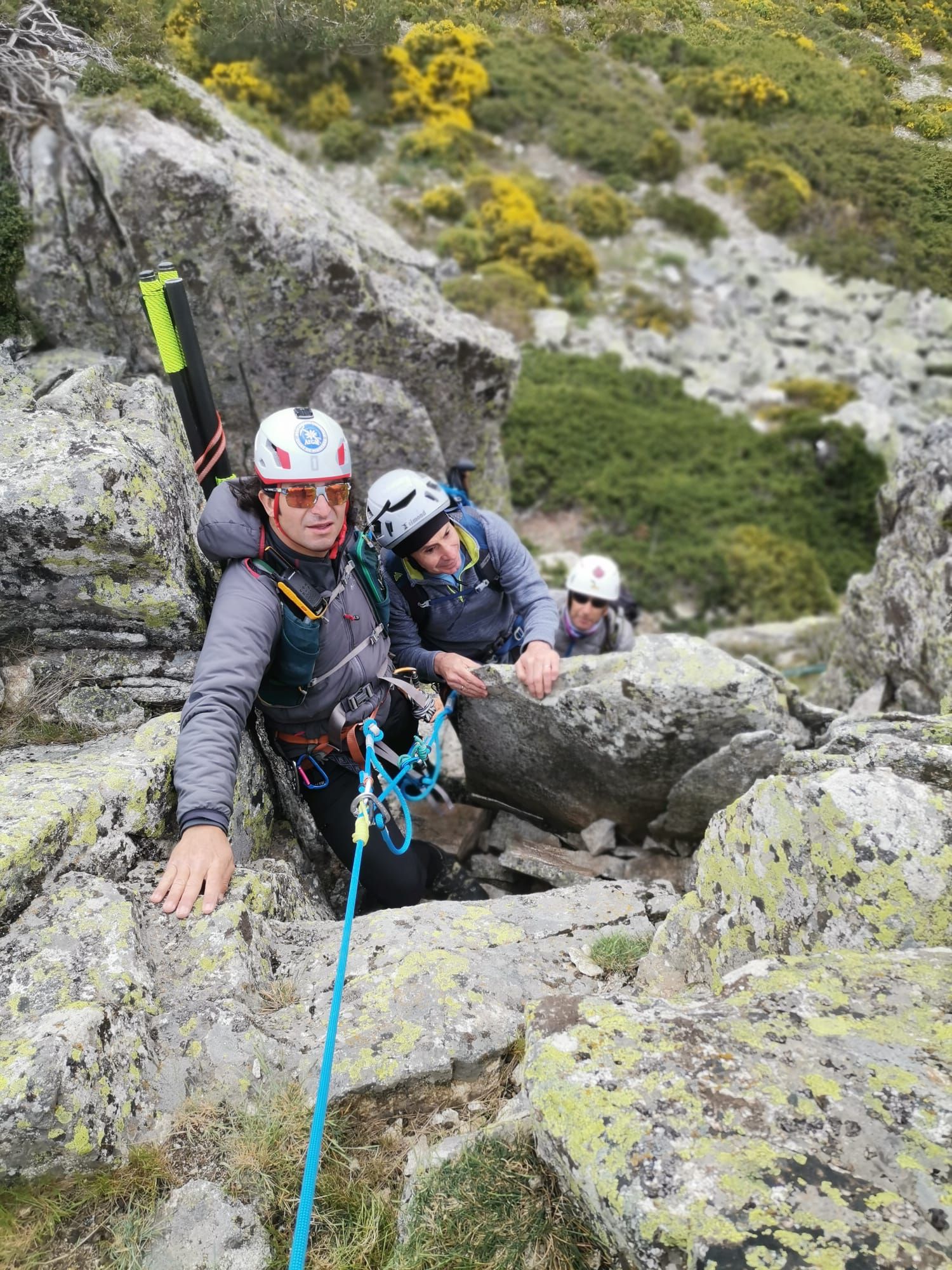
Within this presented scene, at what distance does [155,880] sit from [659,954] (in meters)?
2.82

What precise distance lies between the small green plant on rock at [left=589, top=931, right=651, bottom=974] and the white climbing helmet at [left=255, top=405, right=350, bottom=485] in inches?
126

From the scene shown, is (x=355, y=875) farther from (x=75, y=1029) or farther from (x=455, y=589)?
(x=455, y=589)

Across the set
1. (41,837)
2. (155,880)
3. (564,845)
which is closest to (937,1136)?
(155,880)

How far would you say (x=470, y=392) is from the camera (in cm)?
1092

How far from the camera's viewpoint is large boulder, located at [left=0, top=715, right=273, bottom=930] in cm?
411

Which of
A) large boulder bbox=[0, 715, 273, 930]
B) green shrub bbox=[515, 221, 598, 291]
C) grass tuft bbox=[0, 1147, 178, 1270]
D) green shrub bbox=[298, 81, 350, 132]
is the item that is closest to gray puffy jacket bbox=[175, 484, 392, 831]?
large boulder bbox=[0, 715, 273, 930]

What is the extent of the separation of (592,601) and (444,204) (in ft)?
91.2

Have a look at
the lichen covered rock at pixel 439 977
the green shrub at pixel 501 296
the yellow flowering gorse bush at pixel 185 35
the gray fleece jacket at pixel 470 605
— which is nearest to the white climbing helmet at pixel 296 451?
the gray fleece jacket at pixel 470 605

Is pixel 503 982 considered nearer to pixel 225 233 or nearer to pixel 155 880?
pixel 155 880

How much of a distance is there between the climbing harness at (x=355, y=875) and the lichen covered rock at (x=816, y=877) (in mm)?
1652

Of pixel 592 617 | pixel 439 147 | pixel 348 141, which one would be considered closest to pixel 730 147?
pixel 439 147

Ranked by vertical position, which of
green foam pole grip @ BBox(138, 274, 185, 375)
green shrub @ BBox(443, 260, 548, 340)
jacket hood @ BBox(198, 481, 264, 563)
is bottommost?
green shrub @ BBox(443, 260, 548, 340)

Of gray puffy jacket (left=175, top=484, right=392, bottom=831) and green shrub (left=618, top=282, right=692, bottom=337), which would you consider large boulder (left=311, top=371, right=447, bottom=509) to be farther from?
green shrub (left=618, top=282, right=692, bottom=337)

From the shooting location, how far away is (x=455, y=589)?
683 centimetres
